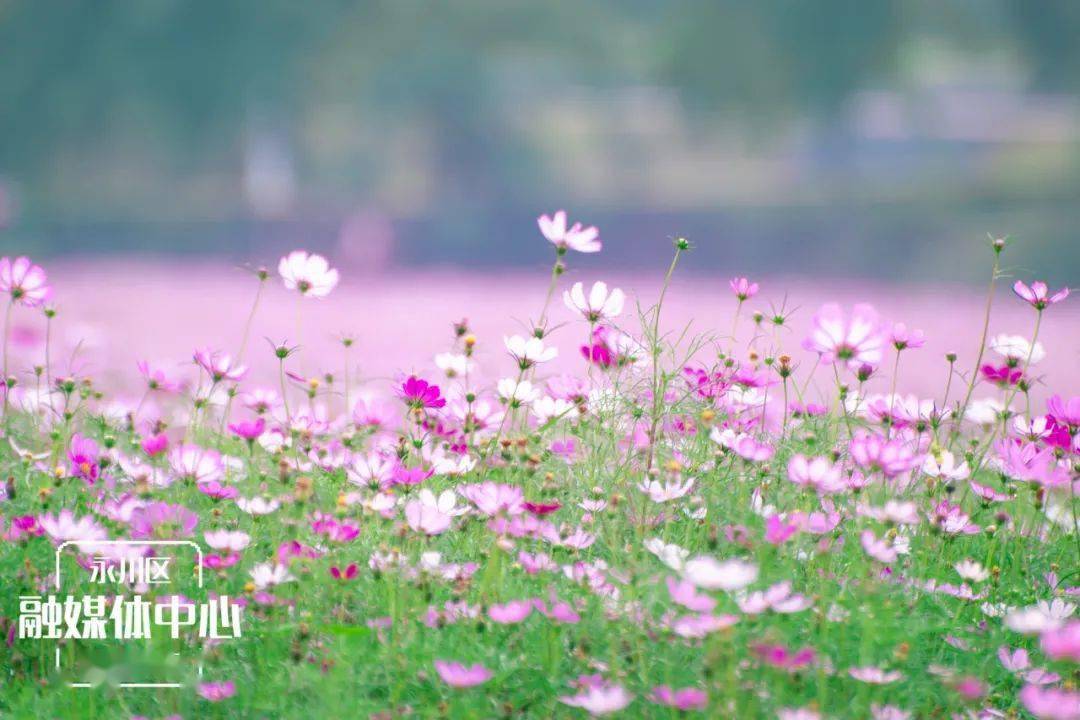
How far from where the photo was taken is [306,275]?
74.5 inches

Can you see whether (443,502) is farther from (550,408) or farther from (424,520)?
(550,408)

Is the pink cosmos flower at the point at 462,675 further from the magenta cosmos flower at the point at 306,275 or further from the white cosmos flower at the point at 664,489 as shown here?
the magenta cosmos flower at the point at 306,275

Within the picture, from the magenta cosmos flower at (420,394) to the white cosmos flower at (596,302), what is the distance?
22cm

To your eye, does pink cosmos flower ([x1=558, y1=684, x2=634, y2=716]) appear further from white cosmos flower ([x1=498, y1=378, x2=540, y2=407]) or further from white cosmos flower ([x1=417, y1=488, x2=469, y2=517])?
white cosmos flower ([x1=498, y1=378, x2=540, y2=407])

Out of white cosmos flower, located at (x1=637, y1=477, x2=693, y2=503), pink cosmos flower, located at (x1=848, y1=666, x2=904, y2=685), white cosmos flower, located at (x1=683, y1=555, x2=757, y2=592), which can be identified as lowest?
pink cosmos flower, located at (x1=848, y1=666, x2=904, y2=685)

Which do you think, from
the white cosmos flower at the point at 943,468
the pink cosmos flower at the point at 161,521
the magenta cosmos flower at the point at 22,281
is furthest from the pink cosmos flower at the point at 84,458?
the white cosmos flower at the point at 943,468

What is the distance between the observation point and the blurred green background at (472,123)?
61.2 ft

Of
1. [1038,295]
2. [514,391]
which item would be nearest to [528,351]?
[514,391]

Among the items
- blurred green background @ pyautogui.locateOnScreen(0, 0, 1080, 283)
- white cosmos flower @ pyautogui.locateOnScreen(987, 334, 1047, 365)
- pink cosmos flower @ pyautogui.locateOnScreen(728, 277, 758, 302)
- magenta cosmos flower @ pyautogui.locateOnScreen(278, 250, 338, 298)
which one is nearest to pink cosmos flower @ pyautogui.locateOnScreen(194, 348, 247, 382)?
magenta cosmos flower @ pyautogui.locateOnScreen(278, 250, 338, 298)

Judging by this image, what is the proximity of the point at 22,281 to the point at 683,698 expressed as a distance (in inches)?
47.3

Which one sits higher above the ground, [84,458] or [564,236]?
[564,236]

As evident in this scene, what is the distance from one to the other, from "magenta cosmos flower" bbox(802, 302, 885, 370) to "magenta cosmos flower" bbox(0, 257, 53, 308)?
3.67ft

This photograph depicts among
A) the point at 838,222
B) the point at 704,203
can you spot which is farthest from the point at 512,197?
the point at 838,222

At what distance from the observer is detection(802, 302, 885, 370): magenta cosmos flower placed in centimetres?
150
